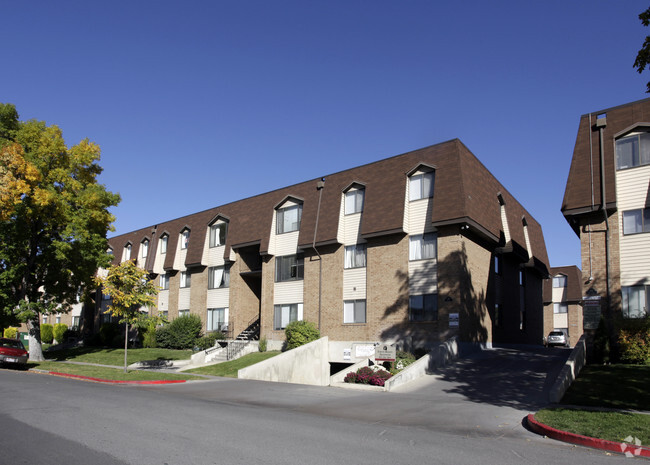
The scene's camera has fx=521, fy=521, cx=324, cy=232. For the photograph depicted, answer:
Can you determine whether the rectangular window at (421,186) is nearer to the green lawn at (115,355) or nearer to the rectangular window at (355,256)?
the rectangular window at (355,256)

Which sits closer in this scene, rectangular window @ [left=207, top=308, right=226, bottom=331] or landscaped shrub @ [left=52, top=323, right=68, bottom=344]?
rectangular window @ [left=207, top=308, right=226, bottom=331]

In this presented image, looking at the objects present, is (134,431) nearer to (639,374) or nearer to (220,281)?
(639,374)

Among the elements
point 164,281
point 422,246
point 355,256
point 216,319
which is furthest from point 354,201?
point 164,281

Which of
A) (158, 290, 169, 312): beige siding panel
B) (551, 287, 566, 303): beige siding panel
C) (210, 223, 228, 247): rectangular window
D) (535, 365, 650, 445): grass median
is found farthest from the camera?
(551, 287, 566, 303): beige siding panel

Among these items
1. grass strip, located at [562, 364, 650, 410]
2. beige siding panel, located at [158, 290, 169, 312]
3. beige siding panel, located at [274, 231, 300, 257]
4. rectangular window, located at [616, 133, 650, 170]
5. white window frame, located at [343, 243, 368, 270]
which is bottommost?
grass strip, located at [562, 364, 650, 410]

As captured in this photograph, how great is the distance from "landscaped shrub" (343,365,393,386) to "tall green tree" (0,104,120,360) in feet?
63.4

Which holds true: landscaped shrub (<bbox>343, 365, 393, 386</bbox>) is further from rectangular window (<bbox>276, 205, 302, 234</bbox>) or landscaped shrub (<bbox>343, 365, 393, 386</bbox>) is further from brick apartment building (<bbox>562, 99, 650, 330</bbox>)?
rectangular window (<bbox>276, 205, 302, 234</bbox>)

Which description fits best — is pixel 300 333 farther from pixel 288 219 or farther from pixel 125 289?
pixel 125 289

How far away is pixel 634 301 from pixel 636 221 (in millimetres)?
3396

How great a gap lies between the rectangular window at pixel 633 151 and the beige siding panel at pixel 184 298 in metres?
31.6

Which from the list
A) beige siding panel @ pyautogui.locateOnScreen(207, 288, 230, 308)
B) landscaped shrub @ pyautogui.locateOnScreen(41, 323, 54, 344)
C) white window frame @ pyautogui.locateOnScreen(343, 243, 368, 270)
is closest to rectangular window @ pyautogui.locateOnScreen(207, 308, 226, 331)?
beige siding panel @ pyautogui.locateOnScreen(207, 288, 230, 308)

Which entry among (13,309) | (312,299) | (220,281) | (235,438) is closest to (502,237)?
(312,299)

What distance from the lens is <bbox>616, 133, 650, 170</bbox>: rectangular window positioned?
22500 mm

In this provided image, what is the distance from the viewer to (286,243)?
34156mm
